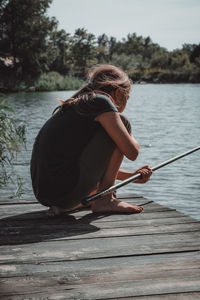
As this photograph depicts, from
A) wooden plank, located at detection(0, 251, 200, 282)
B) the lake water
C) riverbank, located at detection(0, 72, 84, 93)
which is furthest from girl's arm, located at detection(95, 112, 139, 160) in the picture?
riverbank, located at detection(0, 72, 84, 93)

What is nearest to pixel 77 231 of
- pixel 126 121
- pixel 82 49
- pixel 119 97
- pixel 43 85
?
pixel 126 121

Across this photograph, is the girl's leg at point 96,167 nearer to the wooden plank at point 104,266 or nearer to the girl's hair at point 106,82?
the girl's hair at point 106,82

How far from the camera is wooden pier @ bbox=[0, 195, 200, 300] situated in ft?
5.32

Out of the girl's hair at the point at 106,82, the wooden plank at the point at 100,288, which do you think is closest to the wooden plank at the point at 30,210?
the girl's hair at the point at 106,82

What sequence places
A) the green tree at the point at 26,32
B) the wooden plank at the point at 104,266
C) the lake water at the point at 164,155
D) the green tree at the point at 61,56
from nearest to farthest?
the wooden plank at the point at 104,266, the lake water at the point at 164,155, the green tree at the point at 26,32, the green tree at the point at 61,56

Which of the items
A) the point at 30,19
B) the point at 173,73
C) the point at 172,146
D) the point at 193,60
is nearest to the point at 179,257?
the point at 172,146

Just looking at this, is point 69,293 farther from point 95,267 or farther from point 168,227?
point 168,227

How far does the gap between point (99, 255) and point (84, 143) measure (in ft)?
2.18

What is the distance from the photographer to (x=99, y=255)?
199cm

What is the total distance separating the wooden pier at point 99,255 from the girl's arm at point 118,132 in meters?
0.42

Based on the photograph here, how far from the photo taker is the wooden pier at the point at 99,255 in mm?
1623

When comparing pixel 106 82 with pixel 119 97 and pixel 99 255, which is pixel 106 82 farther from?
pixel 99 255

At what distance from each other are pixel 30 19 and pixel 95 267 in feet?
104

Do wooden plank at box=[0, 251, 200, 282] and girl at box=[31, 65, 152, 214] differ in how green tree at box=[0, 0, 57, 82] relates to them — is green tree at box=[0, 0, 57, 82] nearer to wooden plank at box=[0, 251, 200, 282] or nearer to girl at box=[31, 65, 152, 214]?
girl at box=[31, 65, 152, 214]
